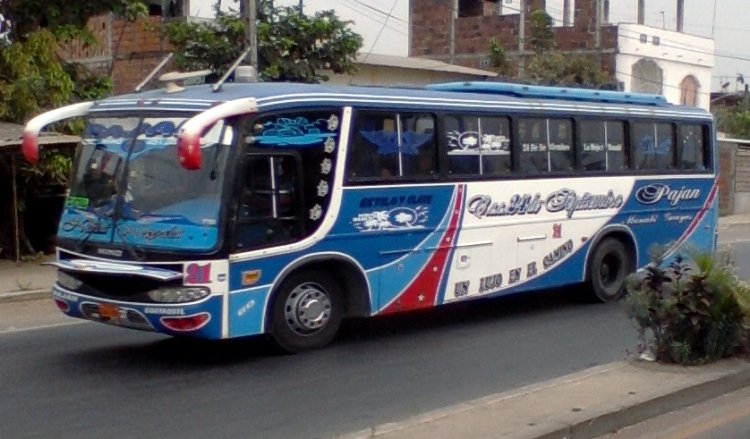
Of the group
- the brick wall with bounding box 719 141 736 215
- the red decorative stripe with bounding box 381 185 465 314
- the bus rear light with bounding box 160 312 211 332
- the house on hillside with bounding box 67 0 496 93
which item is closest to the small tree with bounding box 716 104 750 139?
the brick wall with bounding box 719 141 736 215

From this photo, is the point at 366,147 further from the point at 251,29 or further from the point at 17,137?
the point at 251,29

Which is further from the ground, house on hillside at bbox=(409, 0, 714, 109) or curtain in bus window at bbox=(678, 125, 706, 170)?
house on hillside at bbox=(409, 0, 714, 109)

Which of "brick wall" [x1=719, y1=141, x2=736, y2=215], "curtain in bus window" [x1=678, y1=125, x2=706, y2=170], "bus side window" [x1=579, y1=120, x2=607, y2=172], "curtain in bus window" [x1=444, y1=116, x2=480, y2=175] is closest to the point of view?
"curtain in bus window" [x1=444, y1=116, x2=480, y2=175]

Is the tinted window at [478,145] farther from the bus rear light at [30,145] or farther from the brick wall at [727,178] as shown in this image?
the brick wall at [727,178]

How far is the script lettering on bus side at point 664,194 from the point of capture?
14477 millimetres

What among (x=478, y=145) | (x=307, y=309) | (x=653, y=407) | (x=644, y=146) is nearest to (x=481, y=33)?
(x=644, y=146)

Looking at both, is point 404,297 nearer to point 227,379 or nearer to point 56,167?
point 227,379

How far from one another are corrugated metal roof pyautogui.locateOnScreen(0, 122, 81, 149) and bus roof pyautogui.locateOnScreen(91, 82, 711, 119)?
5705mm

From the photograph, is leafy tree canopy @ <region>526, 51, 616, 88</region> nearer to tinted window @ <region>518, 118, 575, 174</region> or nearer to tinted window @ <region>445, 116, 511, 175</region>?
tinted window @ <region>518, 118, 575, 174</region>

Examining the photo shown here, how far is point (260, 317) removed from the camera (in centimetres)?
998

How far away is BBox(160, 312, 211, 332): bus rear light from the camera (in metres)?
9.44

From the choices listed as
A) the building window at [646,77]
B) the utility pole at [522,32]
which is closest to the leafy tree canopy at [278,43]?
the utility pole at [522,32]

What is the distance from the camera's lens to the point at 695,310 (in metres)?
9.13

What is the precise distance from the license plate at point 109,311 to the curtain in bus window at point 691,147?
8408 millimetres
